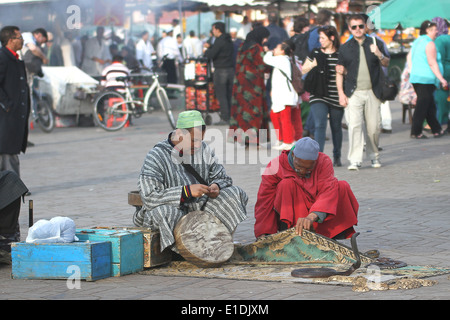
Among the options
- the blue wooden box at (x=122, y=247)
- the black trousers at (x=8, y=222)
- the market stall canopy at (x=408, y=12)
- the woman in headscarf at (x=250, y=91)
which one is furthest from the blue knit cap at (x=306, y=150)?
the market stall canopy at (x=408, y=12)

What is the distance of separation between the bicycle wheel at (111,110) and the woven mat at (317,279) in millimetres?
10510

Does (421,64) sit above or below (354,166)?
above

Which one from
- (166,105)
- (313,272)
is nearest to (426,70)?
(166,105)

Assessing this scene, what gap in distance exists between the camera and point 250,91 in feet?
44.1

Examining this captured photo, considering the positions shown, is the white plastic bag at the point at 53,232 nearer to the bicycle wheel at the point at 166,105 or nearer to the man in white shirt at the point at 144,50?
the bicycle wheel at the point at 166,105

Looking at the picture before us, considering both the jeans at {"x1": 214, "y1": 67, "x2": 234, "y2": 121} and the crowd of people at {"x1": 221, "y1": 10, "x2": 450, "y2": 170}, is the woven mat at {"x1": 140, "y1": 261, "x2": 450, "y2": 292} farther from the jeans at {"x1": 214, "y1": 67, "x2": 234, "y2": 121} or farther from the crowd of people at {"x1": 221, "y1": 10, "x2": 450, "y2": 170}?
the jeans at {"x1": 214, "y1": 67, "x2": 234, "y2": 121}

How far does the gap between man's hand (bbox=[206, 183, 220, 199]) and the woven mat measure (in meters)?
0.49

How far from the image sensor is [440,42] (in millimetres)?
13531

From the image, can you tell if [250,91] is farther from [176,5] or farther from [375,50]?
[176,5]

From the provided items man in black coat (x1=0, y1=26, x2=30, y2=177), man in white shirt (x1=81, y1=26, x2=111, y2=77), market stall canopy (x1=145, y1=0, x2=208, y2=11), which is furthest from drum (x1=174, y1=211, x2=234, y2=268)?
market stall canopy (x1=145, y1=0, x2=208, y2=11)

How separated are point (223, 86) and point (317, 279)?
11.0 meters

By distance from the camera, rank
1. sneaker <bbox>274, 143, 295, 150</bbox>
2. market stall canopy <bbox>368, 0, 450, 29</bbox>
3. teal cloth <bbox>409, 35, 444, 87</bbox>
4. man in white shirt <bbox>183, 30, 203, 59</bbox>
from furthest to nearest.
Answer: man in white shirt <bbox>183, 30, 203, 59</bbox>
market stall canopy <bbox>368, 0, 450, 29</bbox>
teal cloth <bbox>409, 35, 444, 87</bbox>
sneaker <bbox>274, 143, 295, 150</bbox>

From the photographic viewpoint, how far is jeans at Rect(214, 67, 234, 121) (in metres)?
16.2

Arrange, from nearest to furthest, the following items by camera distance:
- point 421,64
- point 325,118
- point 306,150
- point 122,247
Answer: point 122,247
point 306,150
point 325,118
point 421,64
